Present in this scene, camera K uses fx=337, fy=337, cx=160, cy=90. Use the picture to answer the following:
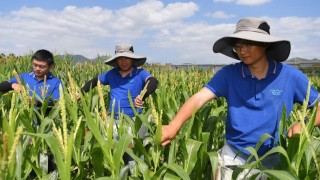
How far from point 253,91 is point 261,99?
0.07 meters

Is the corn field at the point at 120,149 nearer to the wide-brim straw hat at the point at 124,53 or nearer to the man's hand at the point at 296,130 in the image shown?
the man's hand at the point at 296,130

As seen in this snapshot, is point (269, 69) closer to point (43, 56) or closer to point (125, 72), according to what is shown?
point (125, 72)

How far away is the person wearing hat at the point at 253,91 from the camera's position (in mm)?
2006

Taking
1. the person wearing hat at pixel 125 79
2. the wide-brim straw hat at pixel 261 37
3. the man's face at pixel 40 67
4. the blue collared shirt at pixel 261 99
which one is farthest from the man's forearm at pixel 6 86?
the blue collared shirt at pixel 261 99

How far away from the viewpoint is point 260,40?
6.28ft

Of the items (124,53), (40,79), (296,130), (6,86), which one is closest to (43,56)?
(40,79)

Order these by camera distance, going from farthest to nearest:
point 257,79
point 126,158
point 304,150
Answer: point 126,158 → point 257,79 → point 304,150

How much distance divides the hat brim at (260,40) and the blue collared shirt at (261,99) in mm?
96

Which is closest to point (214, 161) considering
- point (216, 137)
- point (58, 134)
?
point (58, 134)

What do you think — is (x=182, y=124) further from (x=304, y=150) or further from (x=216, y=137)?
(x=216, y=137)

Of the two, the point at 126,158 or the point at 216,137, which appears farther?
the point at 216,137

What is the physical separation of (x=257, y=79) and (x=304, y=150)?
566 millimetres

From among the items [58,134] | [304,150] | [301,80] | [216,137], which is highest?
[301,80]

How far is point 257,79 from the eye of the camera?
2096mm
